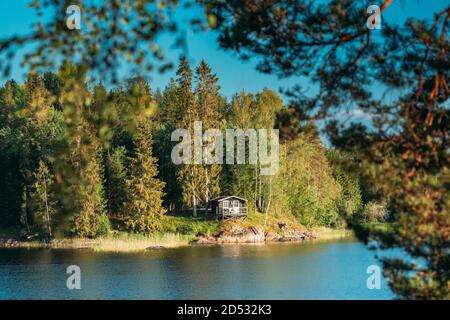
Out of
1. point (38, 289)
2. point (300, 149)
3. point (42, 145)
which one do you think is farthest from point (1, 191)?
point (38, 289)

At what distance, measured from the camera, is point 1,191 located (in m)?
50.0

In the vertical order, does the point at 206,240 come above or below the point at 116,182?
below

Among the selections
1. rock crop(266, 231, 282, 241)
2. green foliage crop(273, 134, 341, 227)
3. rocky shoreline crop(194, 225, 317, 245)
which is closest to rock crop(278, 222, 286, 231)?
rocky shoreline crop(194, 225, 317, 245)

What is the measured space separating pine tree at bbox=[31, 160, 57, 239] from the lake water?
594cm

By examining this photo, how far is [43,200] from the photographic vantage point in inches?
1801

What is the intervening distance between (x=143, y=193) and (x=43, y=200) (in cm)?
723

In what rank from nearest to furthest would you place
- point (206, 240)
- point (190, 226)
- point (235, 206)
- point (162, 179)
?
point (206, 240)
point (190, 226)
point (235, 206)
point (162, 179)

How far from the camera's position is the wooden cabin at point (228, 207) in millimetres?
47438

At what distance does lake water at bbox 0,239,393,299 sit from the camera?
2325cm

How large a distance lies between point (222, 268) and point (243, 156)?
20239mm

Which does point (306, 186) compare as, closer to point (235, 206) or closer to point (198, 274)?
point (235, 206)

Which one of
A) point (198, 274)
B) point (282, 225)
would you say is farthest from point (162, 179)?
point (198, 274)
